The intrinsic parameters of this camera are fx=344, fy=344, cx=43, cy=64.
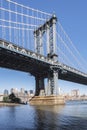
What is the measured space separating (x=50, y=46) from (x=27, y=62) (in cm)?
1098

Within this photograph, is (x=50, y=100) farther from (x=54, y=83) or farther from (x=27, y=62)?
(x=27, y=62)

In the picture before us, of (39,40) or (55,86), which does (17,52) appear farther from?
(39,40)

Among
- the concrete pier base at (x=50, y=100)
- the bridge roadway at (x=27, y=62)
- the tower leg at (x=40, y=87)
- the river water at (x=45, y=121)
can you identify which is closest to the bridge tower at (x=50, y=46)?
the tower leg at (x=40, y=87)

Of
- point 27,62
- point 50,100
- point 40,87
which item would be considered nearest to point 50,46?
point 27,62

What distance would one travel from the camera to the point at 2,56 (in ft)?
313

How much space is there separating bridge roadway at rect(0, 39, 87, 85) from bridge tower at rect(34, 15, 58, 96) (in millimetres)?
1672

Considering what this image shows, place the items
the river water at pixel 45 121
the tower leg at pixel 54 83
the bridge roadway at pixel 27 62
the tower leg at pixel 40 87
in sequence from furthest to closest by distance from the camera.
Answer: the tower leg at pixel 40 87 < the tower leg at pixel 54 83 < the bridge roadway at pixel 27 62 < the river water at pixel 45 121

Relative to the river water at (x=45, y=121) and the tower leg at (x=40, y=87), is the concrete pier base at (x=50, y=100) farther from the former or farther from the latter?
the river water at (x=45, y=121)

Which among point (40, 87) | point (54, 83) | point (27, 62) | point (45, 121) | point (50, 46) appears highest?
point (50, 46)

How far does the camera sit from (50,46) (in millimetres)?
112875

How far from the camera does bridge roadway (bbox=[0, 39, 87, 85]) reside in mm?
90625

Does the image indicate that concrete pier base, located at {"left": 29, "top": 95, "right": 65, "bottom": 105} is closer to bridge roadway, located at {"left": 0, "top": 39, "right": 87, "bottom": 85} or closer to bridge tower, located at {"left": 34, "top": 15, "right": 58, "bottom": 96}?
bridge tower, located at {"left": 34, "top": 15, "right": 58, "bottom": 96}

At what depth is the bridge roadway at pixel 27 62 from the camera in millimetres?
90625

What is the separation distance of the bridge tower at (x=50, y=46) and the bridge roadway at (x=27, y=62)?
5.49 feet
